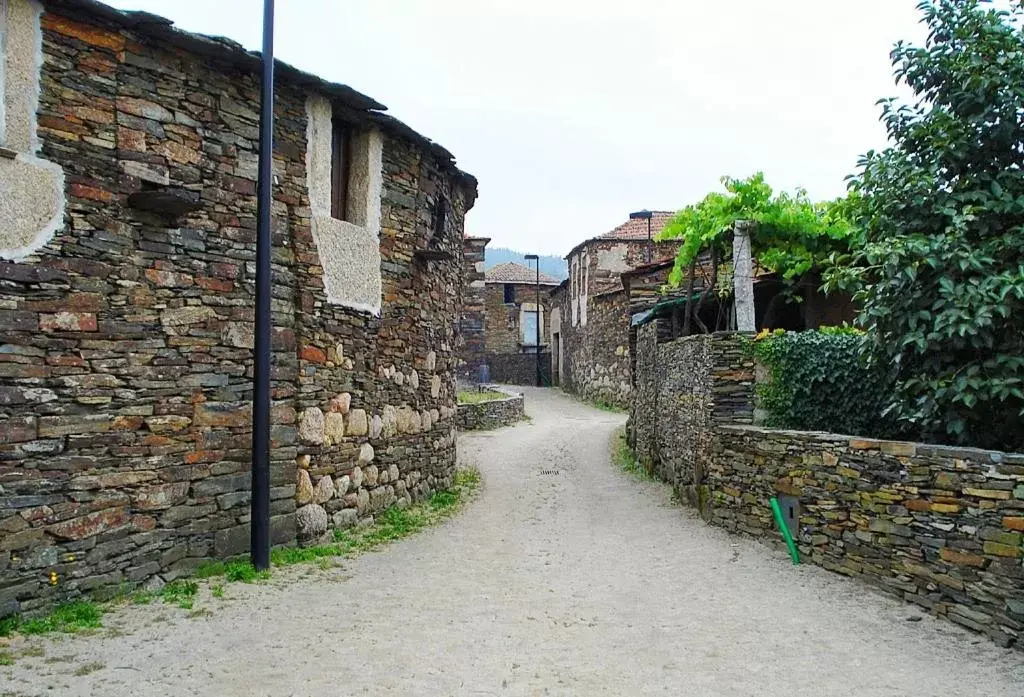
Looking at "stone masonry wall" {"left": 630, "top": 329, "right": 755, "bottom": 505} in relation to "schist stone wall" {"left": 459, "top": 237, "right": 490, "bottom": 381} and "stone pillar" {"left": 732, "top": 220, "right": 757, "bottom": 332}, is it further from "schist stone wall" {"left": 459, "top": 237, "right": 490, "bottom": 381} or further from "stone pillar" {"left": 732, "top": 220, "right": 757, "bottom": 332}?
"schist stone wall" {"left": 459, "top": 237, "right": 490, "bottom": 381}

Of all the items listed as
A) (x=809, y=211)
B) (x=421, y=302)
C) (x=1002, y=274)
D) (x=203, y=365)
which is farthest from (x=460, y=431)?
(x=1002, y=274)

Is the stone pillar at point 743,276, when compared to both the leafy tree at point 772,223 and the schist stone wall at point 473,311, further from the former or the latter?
the schist stone wall at point 473,311

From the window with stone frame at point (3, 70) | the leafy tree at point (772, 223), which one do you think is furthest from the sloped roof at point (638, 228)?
the window with stone frame at point (3, 70)

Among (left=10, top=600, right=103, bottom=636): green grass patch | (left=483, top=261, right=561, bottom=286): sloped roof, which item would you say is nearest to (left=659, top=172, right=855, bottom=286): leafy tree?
(left=10, top=600, right=103, bottom=636): green grass patch

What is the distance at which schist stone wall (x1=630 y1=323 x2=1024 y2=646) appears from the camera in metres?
5.39

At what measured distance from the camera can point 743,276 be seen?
1023 centimetres

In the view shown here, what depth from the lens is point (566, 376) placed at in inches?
1281

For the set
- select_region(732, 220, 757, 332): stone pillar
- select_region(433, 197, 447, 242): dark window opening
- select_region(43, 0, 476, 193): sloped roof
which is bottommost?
select_region(732, 220, 757, 332): stone pillar

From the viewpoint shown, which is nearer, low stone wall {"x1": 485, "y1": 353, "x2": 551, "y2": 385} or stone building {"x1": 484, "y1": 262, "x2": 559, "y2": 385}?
low stone wall {"x1": 485, "y1": 353, "x2": 551, "y2": 385}

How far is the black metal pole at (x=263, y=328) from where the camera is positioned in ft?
21.4

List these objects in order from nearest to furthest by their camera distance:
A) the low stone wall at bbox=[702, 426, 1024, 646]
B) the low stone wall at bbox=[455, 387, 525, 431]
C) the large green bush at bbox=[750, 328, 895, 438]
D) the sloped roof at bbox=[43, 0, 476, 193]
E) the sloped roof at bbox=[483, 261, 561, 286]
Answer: the low stone wall at bbox=[702, 426, 1024, 646]
the sloped roof at bbox=[43, 0, 476, 193]
the large green bush at bbox=[750, 328, 895, 438]
the low stone wall at bbox=[455, 387, 525, 431]
the sloped roof at bbox=[483, 261, 561, 286]

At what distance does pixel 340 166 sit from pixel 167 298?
113 inches

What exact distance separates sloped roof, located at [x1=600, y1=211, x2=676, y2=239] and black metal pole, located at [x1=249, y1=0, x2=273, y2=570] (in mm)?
22085

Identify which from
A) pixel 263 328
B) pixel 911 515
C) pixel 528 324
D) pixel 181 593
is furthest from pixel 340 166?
pixel 528 324
